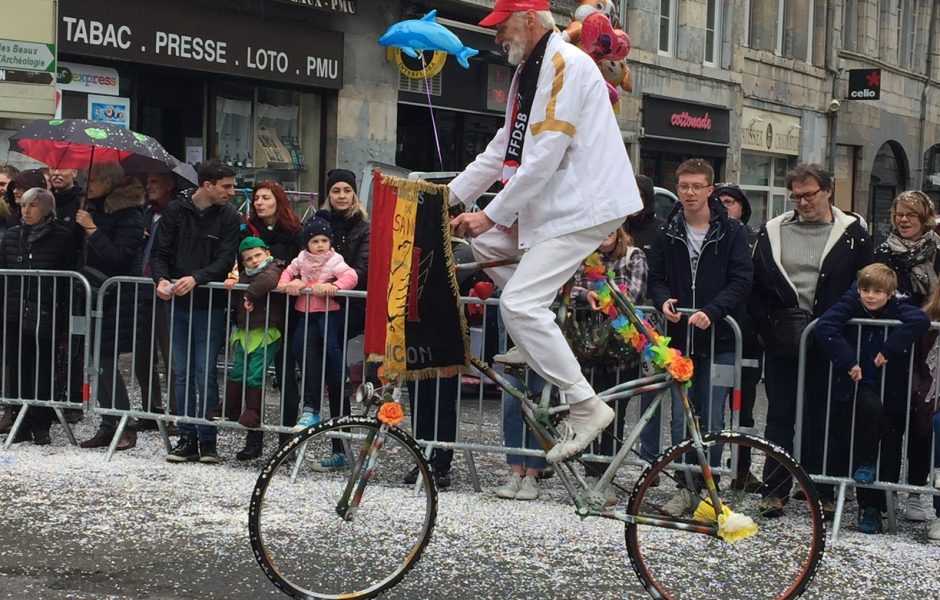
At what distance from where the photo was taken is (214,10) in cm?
Answer: 1525

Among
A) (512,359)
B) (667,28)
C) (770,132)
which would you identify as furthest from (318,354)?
(770,132)

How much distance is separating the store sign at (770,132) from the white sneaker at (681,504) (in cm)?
2353

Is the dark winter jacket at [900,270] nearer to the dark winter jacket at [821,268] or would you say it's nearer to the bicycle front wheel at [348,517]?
the dark winter jacket at [821,268]

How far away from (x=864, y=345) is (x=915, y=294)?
0.54 m

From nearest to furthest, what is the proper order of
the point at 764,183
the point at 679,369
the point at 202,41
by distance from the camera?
1. the point at 679,369
2. the point at 202,41
3. the point at 764,183

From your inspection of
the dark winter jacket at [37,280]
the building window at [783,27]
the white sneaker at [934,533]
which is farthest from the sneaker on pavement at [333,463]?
the building window at [783,27]

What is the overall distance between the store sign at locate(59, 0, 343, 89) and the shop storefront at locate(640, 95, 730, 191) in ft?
28.3

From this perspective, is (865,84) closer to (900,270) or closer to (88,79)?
(88,79)

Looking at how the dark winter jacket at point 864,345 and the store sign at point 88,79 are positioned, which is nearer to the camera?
the dark winter jacket at point 864,345

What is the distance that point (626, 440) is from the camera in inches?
206

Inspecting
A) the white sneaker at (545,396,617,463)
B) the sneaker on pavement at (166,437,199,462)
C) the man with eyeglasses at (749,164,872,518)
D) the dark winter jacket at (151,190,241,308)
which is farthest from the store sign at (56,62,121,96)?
the white sneaker at (545,396,617,463)

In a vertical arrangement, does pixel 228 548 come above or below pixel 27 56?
below

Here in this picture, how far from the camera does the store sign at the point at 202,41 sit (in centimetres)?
1361

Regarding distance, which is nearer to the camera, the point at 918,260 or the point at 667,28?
the point at 918,260
